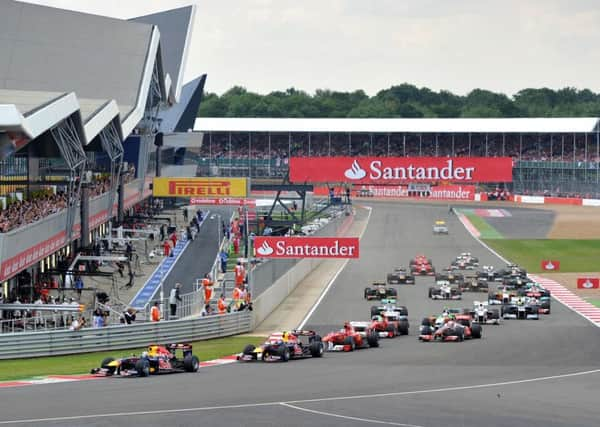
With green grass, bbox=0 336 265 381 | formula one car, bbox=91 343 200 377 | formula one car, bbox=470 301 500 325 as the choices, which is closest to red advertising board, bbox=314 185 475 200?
formula one car, bbox=470 301 500 325

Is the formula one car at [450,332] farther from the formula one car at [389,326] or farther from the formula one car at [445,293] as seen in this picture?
the formula one car at [445,293]

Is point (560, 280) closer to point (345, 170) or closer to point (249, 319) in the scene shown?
point (345, 170)

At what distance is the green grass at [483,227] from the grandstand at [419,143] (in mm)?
29240

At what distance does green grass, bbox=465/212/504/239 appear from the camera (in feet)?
307

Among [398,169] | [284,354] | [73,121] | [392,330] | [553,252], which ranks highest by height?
[73,121]

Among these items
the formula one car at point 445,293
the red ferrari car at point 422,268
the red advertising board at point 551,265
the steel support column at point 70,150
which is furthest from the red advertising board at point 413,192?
the steel support column at point 70,150

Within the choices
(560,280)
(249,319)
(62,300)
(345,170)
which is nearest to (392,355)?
(249,319)

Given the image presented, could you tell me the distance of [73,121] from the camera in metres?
51.2

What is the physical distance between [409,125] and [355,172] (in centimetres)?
9602

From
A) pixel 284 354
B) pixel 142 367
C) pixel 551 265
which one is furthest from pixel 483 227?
pixel 142 367

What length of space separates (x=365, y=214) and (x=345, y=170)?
186 feet

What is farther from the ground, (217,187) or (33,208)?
(217,187)

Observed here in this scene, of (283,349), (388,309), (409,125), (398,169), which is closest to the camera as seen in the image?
(283,349)

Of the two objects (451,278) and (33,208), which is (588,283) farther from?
(33,208)
